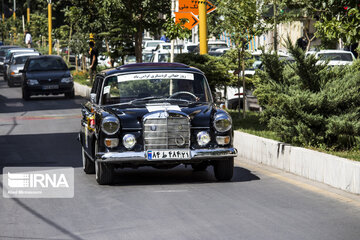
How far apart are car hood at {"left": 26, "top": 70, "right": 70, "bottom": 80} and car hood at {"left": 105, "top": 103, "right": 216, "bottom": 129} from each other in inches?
869

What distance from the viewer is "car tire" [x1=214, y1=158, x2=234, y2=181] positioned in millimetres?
11844

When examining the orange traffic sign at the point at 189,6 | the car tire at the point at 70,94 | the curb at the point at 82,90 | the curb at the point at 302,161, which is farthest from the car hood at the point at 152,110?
the curb at the point at 82,90

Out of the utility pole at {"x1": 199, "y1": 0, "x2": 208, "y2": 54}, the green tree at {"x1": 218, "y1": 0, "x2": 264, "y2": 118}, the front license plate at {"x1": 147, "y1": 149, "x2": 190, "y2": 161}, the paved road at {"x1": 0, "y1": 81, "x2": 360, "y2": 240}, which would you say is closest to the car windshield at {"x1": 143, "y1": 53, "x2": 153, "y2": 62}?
the utility pole at {"x1": 199, "y1": 0, "x2": 208, "y2": 54}

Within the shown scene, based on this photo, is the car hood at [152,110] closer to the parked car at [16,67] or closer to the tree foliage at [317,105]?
the tree foliage at [317,105]

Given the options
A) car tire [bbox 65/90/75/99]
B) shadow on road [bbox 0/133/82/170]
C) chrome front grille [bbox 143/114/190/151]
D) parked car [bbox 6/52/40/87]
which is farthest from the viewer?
parked car [bbox 6/52/40/87]

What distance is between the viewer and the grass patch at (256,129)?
12578mm

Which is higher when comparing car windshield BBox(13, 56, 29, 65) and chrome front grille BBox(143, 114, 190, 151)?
chrome front grille BBox(143, 114, 190, 151)

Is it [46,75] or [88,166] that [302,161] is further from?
[46,75]

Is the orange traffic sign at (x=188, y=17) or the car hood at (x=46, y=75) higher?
the orange traffic sign at (x=188, y=17)

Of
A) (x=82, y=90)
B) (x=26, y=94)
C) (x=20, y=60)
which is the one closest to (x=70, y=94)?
(x=26, y=94)

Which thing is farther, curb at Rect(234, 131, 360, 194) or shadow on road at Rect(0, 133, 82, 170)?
shadow on road at Rect(0, 133, 82, 170)

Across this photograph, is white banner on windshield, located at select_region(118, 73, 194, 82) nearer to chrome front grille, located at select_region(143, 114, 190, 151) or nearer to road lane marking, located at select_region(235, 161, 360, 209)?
chrome front grille, located at select_region(143, 114, 190, 151)

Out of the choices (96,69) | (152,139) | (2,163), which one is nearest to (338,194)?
(152,139)

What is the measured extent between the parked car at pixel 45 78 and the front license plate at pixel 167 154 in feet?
74.4
